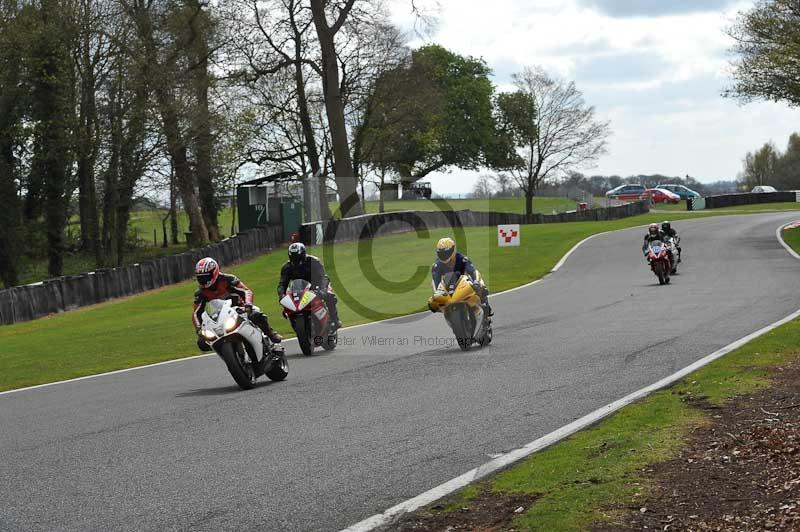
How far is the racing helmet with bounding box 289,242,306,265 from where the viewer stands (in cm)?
1587

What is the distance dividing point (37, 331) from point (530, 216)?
4927 centimetres

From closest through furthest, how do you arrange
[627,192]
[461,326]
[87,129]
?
[461,326], [87,129], [627,192]

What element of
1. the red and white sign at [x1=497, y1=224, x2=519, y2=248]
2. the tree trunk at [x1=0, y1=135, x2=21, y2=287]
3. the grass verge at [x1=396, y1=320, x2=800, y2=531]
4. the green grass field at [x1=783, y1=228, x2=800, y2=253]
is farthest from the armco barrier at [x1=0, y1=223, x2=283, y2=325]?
the grass verge at [x1=396, y1=320, x2=800, y2=531]

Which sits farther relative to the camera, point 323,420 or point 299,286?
point 299,286

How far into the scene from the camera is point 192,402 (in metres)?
12.1

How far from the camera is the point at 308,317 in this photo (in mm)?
16484

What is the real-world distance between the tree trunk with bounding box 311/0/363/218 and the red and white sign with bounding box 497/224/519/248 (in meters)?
9.34

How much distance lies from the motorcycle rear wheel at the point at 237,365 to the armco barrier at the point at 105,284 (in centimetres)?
1802

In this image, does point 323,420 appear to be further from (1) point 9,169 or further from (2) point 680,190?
(2) point 680,190

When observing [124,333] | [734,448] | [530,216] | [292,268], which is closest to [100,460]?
[734,448]

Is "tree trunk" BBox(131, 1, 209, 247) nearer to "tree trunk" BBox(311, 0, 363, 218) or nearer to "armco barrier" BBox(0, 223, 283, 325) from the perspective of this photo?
"armco barrier" BBox(0, 223, 283, 325)

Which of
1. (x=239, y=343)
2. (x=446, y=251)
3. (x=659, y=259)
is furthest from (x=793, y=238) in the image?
(x=239, y=343)

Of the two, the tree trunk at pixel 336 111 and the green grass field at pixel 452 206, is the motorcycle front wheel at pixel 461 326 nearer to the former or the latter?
the tree trunk at pixel 336 111

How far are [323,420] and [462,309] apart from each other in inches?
231
